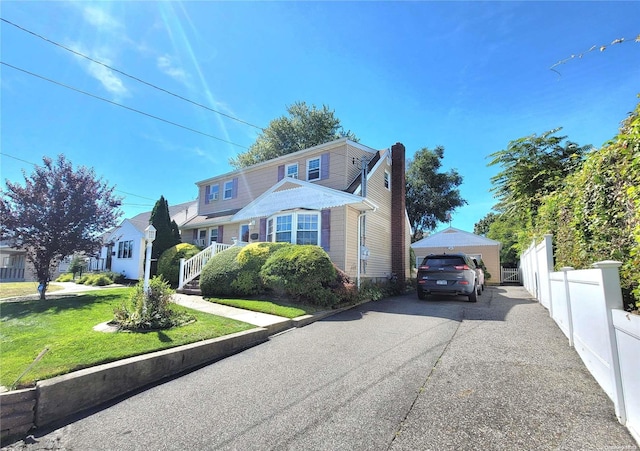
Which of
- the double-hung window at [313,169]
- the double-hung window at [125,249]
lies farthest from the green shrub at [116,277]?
the double-hung window at [313,169]

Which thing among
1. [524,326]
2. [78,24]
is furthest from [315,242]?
[78,24]

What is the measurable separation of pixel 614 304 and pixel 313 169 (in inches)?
527

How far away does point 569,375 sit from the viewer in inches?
161

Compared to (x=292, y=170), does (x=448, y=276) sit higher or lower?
lower

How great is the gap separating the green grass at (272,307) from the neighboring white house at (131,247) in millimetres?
12354

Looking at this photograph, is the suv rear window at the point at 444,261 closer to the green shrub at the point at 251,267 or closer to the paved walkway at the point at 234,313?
the green shrub at the point at 251,267

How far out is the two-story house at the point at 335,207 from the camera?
12.6 m

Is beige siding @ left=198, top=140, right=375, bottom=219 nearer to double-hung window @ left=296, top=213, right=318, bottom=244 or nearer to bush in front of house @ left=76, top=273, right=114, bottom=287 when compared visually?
double-hung window @ left=296, top=213, right=318, bottom=244

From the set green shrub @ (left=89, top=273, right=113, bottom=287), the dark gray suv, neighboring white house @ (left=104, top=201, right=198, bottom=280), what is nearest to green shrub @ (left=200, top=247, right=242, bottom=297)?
the dark gray suv

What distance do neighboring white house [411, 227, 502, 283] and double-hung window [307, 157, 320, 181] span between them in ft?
43.8

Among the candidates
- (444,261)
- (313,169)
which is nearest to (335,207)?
(313,169)

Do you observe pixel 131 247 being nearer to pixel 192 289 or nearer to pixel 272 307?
pixel 192 289

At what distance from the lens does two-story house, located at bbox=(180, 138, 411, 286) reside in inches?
497

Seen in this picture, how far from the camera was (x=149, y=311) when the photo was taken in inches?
258
